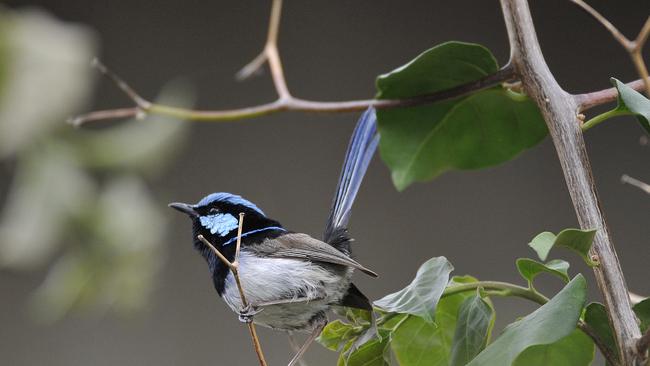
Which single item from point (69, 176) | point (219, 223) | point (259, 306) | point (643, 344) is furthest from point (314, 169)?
point (643, 344)

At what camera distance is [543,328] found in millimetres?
901

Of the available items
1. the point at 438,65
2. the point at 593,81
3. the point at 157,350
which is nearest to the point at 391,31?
the point at 593,81

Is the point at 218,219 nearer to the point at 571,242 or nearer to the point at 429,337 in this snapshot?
the point at 429,337

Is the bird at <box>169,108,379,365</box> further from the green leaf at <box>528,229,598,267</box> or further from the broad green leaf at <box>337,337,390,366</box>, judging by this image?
the green leaf at <box>528,229,598,267</box>

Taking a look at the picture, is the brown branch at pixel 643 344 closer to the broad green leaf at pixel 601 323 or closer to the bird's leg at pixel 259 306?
the broad green leaf at pixel 601 323

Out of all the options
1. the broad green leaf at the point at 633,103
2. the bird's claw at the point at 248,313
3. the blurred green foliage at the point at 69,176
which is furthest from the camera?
the bird's claw at the point at 248,313

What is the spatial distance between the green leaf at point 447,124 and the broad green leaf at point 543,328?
0.34 metres

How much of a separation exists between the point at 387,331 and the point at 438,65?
314mm

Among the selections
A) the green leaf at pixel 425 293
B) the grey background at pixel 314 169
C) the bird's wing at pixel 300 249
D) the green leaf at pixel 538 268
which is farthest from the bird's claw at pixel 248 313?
the grey background at pixel 314 169

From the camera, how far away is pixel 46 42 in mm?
1267

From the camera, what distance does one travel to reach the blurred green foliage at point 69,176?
1261 millimetres

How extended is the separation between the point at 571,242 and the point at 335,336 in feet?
1.21

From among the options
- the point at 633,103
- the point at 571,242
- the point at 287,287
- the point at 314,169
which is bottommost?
the point at 314,169

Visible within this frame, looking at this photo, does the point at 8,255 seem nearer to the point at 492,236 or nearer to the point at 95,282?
the point at 95,282
